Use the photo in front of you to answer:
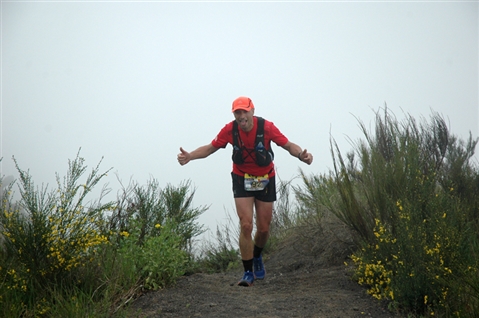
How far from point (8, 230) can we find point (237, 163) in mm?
2687

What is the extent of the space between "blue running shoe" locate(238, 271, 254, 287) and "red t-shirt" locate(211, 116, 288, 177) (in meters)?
1.26

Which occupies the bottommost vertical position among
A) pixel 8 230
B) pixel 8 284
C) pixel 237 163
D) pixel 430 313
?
pixel 430 313

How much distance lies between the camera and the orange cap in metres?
7.03

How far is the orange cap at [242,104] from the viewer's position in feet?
23.1

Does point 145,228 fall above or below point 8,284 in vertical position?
above

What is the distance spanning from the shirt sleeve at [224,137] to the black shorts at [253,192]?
0.40 m

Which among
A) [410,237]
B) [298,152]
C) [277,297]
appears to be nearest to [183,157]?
[298,152]

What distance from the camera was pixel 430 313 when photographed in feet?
17.9

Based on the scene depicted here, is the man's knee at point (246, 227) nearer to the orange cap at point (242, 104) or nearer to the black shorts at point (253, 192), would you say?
the black shorts at point (253, 192)

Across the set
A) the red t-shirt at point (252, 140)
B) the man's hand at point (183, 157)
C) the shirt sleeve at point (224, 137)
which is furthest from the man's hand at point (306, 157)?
the man's hand at point (183, 157)

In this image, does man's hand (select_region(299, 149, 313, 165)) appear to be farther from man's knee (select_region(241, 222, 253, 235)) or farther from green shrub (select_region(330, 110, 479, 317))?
man's knee (select_region(241, 222, 253, 235))

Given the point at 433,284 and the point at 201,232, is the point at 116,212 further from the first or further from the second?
the point at 433,284

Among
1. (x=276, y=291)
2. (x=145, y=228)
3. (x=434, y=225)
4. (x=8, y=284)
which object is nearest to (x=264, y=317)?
(x=276, y=291)

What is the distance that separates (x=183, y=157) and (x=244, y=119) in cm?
97
